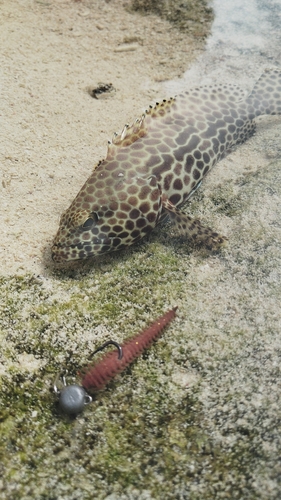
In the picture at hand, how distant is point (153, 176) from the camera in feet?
15.4

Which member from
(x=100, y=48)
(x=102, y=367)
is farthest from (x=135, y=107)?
(x=102, y=367)

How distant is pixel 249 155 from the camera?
5.58 meters

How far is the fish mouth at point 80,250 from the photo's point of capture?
4348mm

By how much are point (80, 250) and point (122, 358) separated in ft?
A: 3.89

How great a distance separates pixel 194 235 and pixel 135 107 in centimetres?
244

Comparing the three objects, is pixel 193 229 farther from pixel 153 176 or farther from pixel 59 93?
pixel 59 93

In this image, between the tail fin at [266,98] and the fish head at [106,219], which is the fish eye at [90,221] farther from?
the tail fin at [266,98]

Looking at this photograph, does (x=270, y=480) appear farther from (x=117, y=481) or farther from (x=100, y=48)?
(x=100, y=48)

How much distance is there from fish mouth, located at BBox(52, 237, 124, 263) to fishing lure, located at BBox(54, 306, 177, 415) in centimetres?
94

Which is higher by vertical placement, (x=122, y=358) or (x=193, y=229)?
(x=193, y=229)

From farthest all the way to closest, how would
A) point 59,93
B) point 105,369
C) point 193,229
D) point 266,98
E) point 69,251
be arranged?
point 59,93 → point 266,98 → point 193,229 → point 69,251 → point 105,369

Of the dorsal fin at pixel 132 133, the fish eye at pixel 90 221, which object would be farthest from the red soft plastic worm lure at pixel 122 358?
the dorsal fin at pixel 132 133

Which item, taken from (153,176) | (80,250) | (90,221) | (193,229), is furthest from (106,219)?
(193,229)

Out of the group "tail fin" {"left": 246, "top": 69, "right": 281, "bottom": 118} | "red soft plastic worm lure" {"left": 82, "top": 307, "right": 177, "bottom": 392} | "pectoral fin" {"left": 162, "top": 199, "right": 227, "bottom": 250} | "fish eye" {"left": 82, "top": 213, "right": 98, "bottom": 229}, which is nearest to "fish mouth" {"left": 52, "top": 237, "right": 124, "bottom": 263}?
"fish eye" {"left": 82, "top": 213, "right": 98, "bottom": 229}
